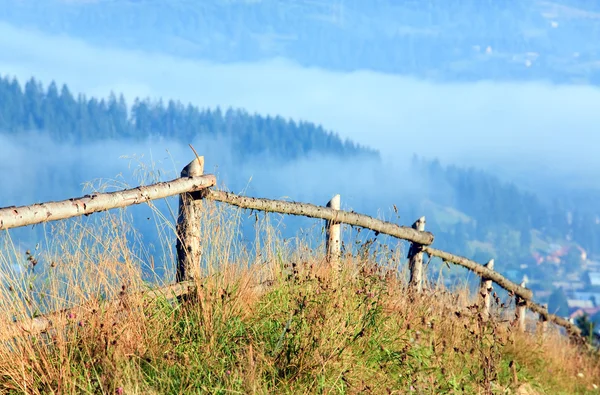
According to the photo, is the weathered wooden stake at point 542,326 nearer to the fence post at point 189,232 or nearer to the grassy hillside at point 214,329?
the grassy hillside at point 214,329

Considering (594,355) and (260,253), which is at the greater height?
(260,253)

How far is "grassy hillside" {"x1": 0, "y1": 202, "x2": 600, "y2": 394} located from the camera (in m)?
4.21

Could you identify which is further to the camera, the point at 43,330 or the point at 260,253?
the point at 260,253

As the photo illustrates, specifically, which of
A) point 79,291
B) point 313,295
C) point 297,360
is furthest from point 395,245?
point 79,291

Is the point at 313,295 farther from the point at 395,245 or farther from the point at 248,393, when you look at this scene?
the point at 395,245

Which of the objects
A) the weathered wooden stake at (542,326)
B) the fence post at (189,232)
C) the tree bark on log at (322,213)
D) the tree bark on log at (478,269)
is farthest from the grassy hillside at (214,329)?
the weathered wooden stake at (542,326)

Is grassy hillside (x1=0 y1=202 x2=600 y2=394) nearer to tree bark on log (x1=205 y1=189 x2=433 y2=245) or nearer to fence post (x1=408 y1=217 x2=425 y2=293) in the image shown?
tree bark on log (x1=205 y1=189 x2=433 y2=245)

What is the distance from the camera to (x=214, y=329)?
189 inches

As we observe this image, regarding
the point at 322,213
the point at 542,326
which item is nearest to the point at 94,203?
the point at 322,213

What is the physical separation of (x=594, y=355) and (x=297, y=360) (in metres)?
8.92

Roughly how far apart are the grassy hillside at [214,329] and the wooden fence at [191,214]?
0.34 feet

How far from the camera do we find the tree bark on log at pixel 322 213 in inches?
238

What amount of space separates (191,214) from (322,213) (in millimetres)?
1928

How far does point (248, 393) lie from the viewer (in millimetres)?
4121
